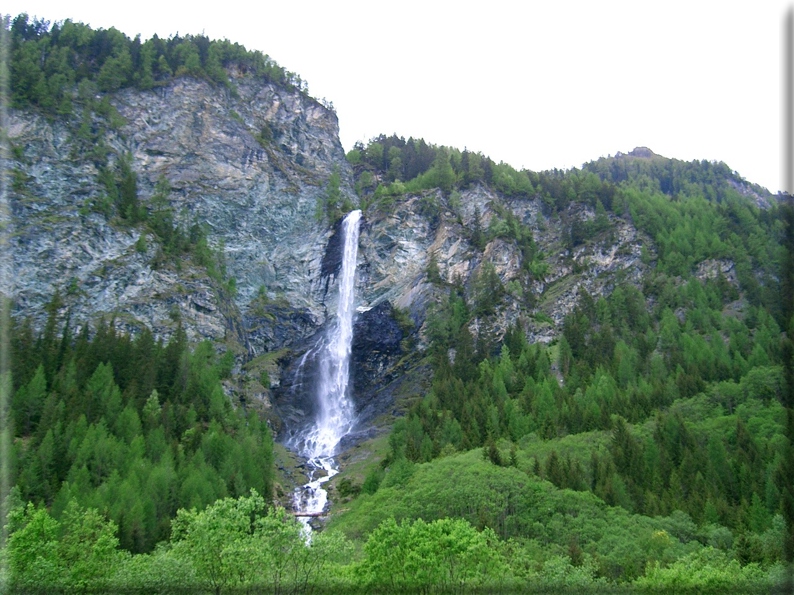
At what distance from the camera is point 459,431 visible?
83625 mm

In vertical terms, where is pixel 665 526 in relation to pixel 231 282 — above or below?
below

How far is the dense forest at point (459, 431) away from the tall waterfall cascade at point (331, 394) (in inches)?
207

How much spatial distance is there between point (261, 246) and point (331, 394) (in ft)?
124

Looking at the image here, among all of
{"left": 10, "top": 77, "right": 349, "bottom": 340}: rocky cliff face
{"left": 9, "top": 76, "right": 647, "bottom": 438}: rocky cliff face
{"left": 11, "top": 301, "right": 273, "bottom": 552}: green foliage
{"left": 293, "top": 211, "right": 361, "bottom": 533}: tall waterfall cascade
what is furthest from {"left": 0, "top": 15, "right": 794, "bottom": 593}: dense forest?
{"left": 293, "top": 211, "right": 361, "bottom": 533}: tall waterfall cascade

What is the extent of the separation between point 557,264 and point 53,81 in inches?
4133

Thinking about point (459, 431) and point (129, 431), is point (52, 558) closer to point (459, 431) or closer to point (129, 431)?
point (129, 431)

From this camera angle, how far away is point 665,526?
2347 inches

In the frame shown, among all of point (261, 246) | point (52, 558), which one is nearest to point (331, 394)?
point (261, 246)

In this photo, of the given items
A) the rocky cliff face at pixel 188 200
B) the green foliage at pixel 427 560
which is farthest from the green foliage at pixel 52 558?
Result: the rocky cliff face at pixel 188 200

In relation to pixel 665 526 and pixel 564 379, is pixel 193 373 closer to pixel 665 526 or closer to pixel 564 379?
pixel 564 379

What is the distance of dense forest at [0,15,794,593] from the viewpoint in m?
39.3

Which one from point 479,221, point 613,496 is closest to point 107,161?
point 479,221

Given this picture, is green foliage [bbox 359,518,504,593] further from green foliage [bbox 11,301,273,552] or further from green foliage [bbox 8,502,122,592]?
green foliage [bbox 11,301,273,552]

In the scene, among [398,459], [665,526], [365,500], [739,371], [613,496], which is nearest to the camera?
[665,526]
